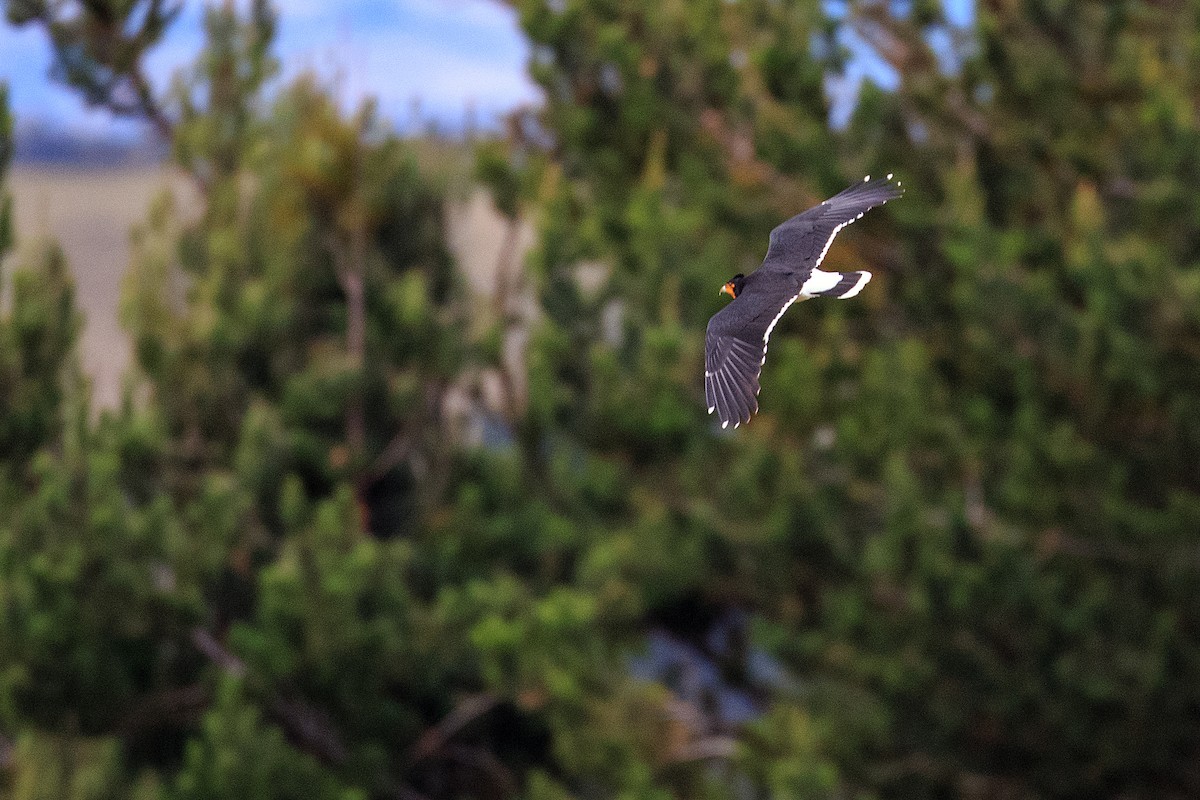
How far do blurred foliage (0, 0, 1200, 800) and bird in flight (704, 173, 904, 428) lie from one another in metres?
6.84

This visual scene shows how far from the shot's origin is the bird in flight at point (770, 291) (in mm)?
2107

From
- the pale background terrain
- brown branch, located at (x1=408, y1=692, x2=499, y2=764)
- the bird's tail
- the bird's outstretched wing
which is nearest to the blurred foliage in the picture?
brown branch, located at (x1=408, y1=692, x2=499, y2=764)

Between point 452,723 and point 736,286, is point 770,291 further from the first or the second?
point 452,723

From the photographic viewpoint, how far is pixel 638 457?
12117 millimetres

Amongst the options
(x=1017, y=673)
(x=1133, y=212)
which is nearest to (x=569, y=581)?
(x=1017, y=673)

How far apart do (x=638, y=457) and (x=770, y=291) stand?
389 inches

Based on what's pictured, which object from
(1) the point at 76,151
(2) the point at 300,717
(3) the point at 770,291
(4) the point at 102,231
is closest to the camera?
(3) the point at 770,291

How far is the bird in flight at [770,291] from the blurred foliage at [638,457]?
6835mm

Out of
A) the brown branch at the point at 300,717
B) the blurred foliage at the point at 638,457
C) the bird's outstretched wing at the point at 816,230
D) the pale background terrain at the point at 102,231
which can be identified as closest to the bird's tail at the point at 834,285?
the bird's outstretched wing at the point at 816,230

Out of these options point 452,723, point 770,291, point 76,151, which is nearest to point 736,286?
point 770,291

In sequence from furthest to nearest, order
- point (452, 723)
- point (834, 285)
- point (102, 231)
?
1. point (102, 231)
2. point (452, 723)
3. point (834, 285)

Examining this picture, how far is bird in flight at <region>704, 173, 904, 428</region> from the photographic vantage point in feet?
6.91

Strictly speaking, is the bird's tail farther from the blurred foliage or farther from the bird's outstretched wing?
the blurred foliage

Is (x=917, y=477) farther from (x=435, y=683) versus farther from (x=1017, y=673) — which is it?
(x=435, y=683)
